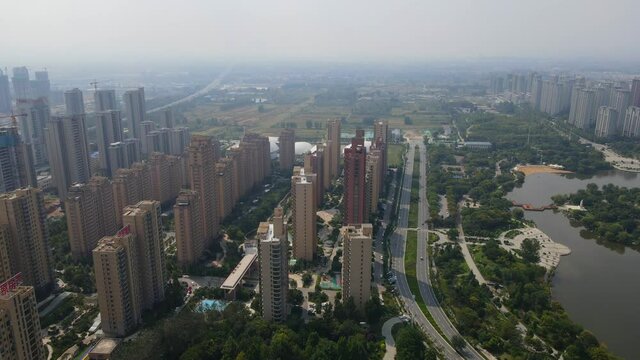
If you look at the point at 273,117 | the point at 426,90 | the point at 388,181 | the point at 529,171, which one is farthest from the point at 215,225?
the point at 426,90

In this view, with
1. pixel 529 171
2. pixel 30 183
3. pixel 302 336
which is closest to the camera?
pixel 302 336

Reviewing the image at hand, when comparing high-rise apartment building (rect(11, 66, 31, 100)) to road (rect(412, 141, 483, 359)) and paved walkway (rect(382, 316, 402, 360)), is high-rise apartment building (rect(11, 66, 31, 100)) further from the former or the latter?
paved walkway (rect(382, 316, 402, 360))

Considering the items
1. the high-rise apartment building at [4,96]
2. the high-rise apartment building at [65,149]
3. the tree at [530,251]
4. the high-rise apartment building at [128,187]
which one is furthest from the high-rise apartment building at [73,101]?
the tree at [530,251]

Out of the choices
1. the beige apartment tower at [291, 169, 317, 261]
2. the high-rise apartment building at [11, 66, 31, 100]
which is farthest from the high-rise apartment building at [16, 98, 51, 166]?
the beige apartment tower at [291, 169, 317, 261]

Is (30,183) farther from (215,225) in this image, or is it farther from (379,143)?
(379,143)

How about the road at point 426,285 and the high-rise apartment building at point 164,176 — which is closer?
the road at point 426,285

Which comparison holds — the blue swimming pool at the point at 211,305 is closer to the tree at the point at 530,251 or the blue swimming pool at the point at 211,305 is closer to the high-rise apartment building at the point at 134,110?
the tree at the point at 530,251
